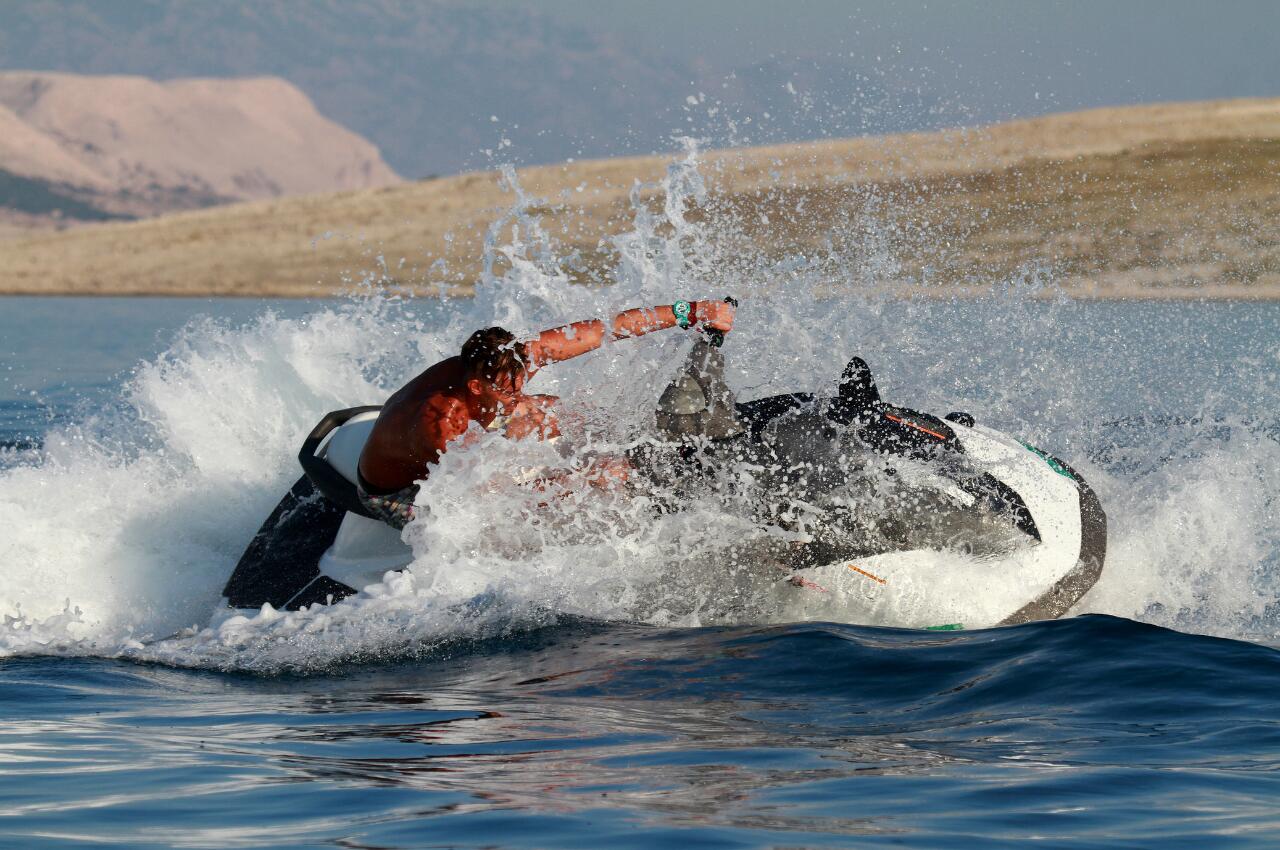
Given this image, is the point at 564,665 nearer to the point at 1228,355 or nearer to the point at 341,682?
the point at 341,682

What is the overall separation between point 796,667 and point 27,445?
767cm

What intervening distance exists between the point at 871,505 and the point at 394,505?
6.18 feet

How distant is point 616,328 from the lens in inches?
248

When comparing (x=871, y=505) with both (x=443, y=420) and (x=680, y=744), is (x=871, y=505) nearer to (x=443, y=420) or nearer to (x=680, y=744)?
(x=443, y=420)

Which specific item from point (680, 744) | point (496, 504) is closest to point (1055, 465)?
point (496, 504)

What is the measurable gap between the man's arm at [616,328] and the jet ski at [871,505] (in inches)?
4.7

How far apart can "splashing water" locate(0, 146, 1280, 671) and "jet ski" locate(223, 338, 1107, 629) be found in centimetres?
19

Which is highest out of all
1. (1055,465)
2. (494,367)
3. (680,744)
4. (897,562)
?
(494,367)

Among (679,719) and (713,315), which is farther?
(713,315)

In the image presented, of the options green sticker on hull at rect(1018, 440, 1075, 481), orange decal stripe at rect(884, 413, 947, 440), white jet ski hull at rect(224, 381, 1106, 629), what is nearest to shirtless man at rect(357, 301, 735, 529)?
white jet ski hull at rect(224, 381, 1106, 629)

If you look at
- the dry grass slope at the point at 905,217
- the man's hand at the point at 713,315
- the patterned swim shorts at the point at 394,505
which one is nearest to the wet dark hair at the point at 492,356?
the patterned swim shorts at the point at 394,505

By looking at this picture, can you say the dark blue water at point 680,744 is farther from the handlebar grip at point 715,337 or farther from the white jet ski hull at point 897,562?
the handlebar grip at point 715,337

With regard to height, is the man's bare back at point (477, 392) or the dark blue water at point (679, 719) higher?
the man's bare back at point (477, 392)

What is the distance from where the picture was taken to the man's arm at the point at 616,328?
6172 mm
